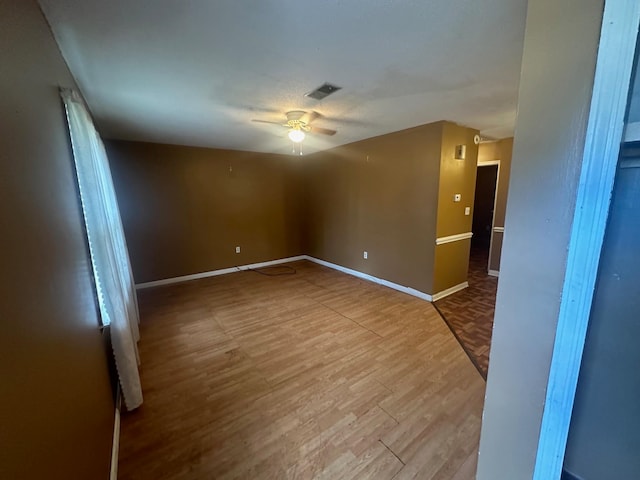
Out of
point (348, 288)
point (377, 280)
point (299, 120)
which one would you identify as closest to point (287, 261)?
point (348, 288)

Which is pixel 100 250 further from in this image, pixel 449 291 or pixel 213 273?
pixel 449 291

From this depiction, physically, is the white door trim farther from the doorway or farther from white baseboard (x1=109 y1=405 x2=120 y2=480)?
the doorway

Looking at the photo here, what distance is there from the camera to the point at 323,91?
2.14 metres

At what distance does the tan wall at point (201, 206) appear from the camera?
4.02 meters

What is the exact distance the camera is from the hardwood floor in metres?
1.43

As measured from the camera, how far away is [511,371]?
85cm

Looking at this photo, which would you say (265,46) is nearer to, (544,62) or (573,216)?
(544,62)

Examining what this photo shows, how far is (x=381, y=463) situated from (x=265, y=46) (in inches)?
99.3

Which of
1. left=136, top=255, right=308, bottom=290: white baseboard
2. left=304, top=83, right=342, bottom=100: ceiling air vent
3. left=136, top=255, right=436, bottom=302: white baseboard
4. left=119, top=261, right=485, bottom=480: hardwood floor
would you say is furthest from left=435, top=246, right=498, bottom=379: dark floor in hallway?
left=136, top=255, right=308, bottom=290: white baseboard

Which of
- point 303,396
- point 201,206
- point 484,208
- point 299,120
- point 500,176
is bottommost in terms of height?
point 303,396

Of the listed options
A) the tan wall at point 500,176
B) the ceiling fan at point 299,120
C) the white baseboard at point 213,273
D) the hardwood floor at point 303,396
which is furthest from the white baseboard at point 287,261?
the ceiling fan at point 299,120

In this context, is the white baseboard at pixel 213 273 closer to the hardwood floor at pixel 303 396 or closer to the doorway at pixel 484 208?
the hardwood floor at pixel 303 396

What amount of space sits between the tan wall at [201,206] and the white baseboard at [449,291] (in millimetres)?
3268

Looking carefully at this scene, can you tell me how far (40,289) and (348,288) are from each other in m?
3.58
